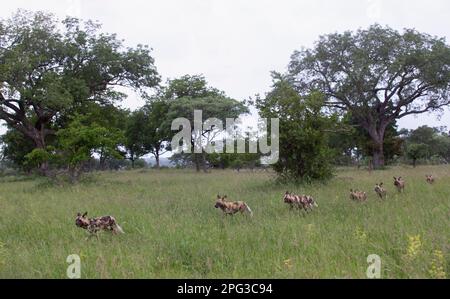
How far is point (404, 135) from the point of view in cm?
7219

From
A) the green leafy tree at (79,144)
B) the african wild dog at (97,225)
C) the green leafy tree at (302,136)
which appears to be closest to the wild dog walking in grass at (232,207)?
the african wild dog at (97,225)

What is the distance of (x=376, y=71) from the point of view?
114 feet

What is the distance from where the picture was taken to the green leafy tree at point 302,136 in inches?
614

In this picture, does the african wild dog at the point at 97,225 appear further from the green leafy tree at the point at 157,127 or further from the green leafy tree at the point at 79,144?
the green leafy tree at the point at 157,127

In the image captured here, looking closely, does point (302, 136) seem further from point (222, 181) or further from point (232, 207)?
point (232, 207)

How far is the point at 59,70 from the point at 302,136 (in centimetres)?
1874

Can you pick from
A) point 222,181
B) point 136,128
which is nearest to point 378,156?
point 222,181

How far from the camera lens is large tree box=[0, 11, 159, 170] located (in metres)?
24.7

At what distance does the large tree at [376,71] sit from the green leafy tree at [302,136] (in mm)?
17436

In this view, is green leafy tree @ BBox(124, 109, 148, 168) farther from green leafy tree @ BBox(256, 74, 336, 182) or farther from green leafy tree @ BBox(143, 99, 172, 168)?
green leafy tree @ BBox(256, 74, 336, 182)

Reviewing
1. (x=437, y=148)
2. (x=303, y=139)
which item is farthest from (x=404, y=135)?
(x=303, y=139)

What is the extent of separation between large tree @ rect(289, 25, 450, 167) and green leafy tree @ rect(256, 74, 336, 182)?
17.4 m
